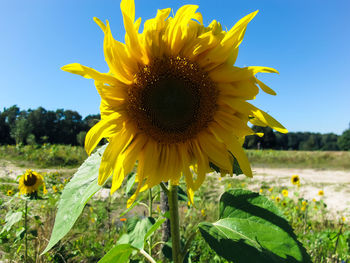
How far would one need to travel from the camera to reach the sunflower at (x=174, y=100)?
919 millimetres

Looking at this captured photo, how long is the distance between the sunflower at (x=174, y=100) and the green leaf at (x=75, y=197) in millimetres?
74

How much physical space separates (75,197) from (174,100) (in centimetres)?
56

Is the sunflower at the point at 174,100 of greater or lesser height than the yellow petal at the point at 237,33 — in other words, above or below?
below

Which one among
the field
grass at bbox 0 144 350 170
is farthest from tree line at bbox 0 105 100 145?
the field

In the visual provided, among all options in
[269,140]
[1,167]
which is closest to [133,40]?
[1,167]

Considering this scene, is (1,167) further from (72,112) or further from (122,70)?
(72,112)

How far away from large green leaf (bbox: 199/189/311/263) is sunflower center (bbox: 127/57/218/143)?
37 centimetres

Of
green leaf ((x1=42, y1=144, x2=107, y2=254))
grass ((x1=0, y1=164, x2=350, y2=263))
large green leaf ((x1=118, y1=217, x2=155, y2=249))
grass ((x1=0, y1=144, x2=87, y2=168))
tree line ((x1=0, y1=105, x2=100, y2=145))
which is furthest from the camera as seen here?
tree line ((x1=0, y1=105, x2=100, y2=145))

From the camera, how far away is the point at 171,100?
1.09 m

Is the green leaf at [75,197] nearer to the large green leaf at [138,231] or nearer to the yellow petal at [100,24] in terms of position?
the yellow petal at [100,24]

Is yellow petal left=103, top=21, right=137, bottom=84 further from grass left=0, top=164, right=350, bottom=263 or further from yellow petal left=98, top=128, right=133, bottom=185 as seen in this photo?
grass left=0, top=164, right=350, bottom=263

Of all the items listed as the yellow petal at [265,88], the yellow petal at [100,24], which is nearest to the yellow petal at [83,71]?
the yellow petal at [100,24]

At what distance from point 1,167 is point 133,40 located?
10.0 meters

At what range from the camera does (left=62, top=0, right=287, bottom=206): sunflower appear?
92cm
